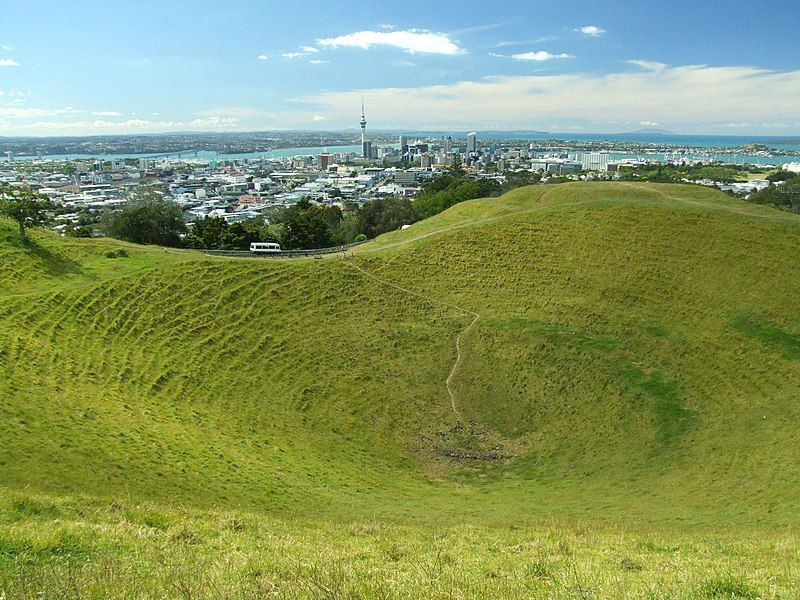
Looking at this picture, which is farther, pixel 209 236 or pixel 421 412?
pixel 209 236

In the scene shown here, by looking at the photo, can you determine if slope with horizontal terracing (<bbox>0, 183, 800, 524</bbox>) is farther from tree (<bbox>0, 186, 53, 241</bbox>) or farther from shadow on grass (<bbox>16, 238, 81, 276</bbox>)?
tree (<bbox>0, 186, 53, 241</bbox>)

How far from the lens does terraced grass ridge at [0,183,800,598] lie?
9.20m

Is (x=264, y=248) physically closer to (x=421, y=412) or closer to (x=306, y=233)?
(x=306, y=233)

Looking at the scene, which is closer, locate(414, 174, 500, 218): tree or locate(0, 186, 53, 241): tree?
locate(0, 186, 53, 241): tree

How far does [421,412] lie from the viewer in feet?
98.8

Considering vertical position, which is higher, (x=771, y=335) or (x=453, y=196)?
(x=453, y=196)

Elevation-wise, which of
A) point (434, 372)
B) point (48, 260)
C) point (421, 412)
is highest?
point (48, 260)

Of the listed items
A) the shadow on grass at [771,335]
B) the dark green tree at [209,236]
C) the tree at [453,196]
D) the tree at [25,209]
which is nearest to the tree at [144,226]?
the dark green tree at [209,236]

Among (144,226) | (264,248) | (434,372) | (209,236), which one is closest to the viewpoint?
(434,372)

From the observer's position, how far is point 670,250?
43.8m

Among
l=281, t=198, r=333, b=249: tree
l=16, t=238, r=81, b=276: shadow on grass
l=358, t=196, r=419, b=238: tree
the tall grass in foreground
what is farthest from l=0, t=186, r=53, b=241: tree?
l=358, t=196, r=419, b=238: tree

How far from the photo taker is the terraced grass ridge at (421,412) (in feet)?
30.2

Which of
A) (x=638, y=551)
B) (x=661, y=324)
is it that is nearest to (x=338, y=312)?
(x=661, y=324)

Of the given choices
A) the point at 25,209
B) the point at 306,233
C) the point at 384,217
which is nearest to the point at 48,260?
the point at 25,209
